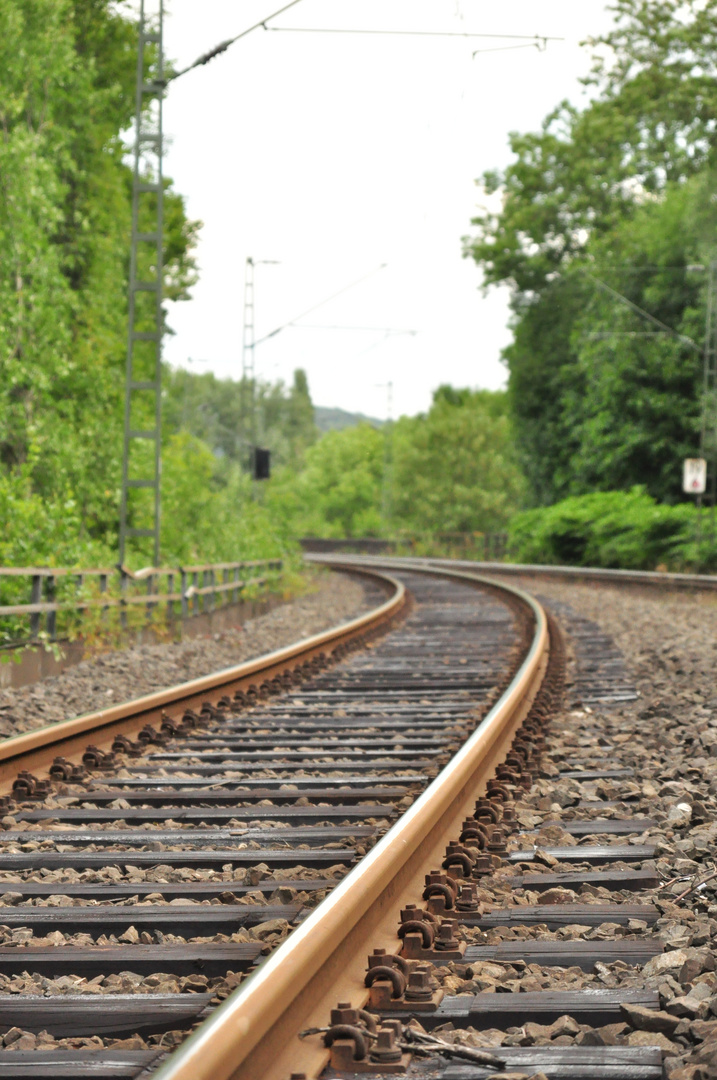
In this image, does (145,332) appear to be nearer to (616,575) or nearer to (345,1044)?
(345,1044)

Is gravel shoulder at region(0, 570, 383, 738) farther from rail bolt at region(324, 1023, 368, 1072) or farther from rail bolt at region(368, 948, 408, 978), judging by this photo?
rail bolt at region(324, 1023, 368, 1072)

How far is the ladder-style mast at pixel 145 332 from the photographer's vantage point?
15.3 metres

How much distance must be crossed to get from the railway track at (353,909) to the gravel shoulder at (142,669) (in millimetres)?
1384

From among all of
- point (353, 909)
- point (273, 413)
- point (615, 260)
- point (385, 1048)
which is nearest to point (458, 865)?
point (353, 909)

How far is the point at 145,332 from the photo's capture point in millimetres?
16156

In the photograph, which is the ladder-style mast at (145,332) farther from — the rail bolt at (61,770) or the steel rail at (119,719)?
the rail bolt at (61,770)

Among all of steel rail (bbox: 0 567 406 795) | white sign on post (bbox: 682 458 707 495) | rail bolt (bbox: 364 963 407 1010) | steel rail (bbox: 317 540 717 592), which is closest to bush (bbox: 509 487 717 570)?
steel rail (bbox: 317 540 717 592)

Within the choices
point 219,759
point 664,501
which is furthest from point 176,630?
point 664,501

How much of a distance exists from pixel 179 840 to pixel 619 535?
110ft

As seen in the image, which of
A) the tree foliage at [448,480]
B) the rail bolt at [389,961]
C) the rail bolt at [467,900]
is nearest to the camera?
the rail bolt at [389,961]

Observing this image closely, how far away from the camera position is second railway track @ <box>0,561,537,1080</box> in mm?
2932

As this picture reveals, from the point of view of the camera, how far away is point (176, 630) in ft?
47.1

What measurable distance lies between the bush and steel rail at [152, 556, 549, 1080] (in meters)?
28.5

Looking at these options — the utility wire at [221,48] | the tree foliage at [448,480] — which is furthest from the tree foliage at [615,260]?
the utility wire at [221,48]
